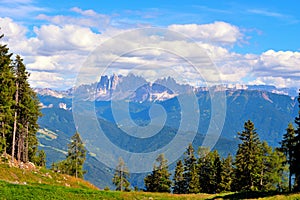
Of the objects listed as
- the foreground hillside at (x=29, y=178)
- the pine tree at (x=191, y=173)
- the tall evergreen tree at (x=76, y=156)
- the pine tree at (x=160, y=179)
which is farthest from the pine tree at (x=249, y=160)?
the tall evergreen tree at (x=76, y=156)

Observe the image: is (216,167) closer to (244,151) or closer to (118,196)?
(244,151)

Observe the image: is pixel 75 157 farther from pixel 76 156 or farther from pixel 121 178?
pixel 121 178

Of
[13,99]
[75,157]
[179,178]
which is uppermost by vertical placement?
[13,99]

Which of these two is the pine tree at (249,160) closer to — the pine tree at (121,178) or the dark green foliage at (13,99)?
the pine tree at (121,178)

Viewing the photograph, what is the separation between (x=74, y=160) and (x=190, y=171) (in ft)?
91.8

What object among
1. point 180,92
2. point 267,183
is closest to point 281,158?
point 267,183

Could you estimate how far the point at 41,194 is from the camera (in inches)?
1307

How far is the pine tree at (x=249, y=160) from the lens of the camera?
2783 inches

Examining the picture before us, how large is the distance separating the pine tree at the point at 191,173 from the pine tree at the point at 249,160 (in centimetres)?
1163

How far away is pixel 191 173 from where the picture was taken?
272ft

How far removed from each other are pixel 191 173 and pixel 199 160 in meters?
3.68

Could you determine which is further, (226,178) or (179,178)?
(179,178)

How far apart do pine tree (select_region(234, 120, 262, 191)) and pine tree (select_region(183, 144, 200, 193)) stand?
1163 centimetres

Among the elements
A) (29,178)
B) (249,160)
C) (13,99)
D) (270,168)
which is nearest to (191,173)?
(249,160)
